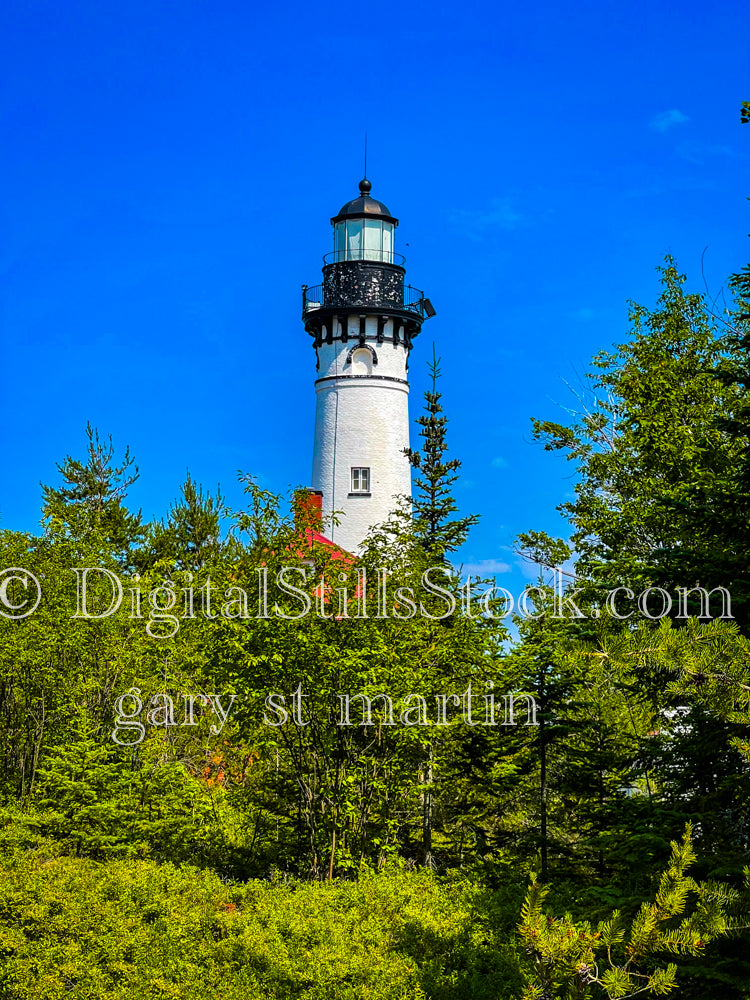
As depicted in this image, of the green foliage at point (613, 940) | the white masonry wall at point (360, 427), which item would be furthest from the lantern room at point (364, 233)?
the green foliage at point (613, 940)

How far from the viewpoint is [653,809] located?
1109 cm

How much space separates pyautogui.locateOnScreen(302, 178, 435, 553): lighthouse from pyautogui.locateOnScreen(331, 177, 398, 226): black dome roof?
42 millimetres

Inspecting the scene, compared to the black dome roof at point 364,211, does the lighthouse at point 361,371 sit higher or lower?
lower

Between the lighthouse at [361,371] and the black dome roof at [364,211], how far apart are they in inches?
1.7

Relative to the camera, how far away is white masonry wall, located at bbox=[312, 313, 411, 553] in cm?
4297

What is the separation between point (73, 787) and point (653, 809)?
1090 centimetres

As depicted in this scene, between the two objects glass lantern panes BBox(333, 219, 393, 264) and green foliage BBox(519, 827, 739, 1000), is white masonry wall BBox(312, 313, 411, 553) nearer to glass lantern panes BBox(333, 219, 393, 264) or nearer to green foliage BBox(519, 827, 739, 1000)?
glass lantern panes BBox(333, 219, 393, 264)

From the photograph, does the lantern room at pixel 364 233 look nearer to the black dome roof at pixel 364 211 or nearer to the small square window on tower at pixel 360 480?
the black dome roof at pixel 364 211

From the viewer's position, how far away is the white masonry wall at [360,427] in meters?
43.0

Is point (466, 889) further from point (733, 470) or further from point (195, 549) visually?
point (195, 549)

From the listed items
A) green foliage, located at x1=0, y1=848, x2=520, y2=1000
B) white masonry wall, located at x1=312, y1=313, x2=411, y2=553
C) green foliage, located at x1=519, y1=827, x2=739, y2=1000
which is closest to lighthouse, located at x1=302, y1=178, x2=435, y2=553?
white masonry wall, located at x1=312, y1=313, x2=411, y2=553

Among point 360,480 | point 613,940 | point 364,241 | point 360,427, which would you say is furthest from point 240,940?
point 364,241

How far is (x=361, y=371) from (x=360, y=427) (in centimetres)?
243

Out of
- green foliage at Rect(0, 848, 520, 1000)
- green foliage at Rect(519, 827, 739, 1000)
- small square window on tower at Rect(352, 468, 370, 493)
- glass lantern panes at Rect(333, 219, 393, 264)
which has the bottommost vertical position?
green foliage at Rect(0, 848, 520, 1000)
